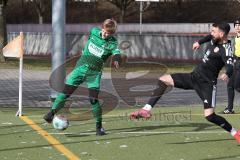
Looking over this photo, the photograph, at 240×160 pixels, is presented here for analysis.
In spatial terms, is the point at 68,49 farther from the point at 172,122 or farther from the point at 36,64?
the point at 172,122

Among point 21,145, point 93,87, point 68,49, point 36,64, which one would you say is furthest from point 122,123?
point 68,49

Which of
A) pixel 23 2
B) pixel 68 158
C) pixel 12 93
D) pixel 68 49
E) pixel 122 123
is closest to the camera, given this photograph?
pixel 68 158

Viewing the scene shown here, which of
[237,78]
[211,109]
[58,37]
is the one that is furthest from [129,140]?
[58,37]

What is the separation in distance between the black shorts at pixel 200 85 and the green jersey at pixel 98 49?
111cm

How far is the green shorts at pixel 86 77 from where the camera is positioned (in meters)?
9.84

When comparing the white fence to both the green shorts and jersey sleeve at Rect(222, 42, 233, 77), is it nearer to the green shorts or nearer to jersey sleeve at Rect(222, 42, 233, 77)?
A: the green shorts

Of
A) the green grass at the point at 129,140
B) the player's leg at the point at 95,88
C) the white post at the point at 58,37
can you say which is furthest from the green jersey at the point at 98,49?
the white post at the point at 58,37

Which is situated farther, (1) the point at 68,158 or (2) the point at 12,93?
(2) the point at 12,93

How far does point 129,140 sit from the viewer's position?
372 inches

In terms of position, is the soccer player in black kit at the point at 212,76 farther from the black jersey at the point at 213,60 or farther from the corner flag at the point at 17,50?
the corner flag at the point at 17,50

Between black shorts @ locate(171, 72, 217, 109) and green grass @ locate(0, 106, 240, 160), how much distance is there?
0.69 metres

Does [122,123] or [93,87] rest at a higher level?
[93,87]

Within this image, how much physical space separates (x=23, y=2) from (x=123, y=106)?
207ft

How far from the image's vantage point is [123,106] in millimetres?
14609
